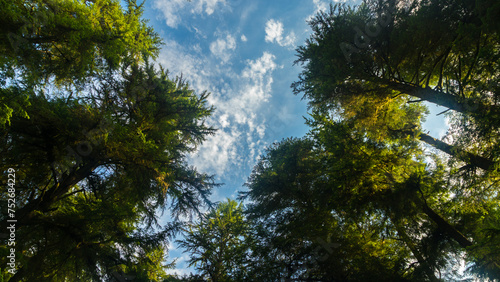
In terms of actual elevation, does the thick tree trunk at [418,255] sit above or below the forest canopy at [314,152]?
below

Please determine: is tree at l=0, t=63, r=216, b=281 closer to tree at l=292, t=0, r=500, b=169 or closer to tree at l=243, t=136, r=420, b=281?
tree at l=243, t=136, r=420, b=281

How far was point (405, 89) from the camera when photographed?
6926 millimetres

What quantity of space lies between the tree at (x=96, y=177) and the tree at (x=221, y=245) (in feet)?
7.19

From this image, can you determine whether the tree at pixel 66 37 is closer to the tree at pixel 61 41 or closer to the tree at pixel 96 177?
the tree at pixel 61 41

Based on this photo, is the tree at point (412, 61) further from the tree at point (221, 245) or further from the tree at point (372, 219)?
the tree at point (221, 245)

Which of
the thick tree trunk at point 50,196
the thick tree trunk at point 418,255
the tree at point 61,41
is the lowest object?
the thick tree trunk at point 418,255

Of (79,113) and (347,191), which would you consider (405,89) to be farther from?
(79,113)

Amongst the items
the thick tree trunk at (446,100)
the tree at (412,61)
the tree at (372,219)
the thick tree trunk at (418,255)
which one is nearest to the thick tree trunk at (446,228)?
the tree at (372,219)

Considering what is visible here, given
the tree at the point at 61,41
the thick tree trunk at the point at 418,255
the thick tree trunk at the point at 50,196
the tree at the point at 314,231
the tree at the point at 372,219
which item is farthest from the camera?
the tree at the point at 314,231

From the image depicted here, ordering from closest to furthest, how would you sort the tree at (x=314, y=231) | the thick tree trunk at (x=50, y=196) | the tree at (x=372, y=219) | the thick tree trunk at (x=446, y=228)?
the thick tree trunk at (x=50, y=196), the thick tree trunk at (x=446, y=228), the tree at (x=372, y=219), the tree at (x=314, y=231)

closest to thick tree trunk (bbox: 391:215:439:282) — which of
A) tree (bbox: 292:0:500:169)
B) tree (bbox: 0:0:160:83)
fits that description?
tree (bbox: 292:0:500:169)

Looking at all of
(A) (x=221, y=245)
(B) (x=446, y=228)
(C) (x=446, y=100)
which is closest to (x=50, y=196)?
(A) (x=221, y=245)

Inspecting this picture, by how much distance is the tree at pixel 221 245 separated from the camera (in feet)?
28.7

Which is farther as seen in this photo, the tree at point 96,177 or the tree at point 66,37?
the tree at point 96,177
